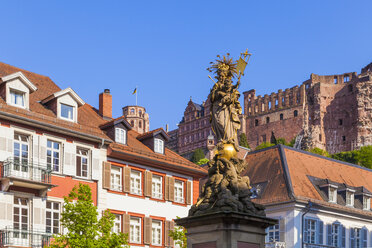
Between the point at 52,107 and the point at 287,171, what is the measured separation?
19.7 meters

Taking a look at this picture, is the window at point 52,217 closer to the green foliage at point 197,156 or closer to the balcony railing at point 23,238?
the balcony railing at point 23,238

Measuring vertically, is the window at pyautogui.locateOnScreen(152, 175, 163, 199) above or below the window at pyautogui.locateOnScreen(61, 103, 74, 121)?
below

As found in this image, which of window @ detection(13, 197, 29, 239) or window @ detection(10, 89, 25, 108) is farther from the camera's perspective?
window @ detection(10, 89, 25, 108)

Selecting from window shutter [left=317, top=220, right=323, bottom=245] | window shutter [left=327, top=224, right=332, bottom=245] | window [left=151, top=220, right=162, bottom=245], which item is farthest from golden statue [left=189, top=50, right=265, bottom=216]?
window shutter [left=327, top=224, right=332, bottom=245]

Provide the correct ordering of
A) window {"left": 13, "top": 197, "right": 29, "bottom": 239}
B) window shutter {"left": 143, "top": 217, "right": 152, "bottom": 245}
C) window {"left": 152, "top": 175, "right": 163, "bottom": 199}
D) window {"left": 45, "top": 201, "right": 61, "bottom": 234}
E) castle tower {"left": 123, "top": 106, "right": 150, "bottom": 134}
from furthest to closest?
castle tower {"left": 123, "top": 106, "right": 150, "bottom": 134}, window {"left": 152, "top": 175, "right": 163, "bottom": 199}, window shutter {"left": 143, "top": 217, "right": 152, "bottom": 245}, window {"left": 45, "top": 201, "right": 61, "bottom": 234}, window {"left": 13, "top": 197, "right": 29, "bottom": 239}

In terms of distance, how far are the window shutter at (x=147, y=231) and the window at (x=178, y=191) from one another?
9.03ft

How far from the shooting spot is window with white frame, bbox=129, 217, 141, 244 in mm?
39469

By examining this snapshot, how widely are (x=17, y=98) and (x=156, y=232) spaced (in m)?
11.1

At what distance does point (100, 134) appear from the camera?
38.7 meters

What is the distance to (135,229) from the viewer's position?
39.8 meters

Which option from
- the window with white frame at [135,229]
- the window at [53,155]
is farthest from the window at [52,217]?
the window with white frame at [135,229]

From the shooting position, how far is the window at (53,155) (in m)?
35.9

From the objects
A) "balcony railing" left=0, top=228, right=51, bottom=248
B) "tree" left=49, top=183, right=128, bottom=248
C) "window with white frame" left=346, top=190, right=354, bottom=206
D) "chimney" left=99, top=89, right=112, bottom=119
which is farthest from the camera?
"window with white frame" left=346, top=190, right=354, bottom=206

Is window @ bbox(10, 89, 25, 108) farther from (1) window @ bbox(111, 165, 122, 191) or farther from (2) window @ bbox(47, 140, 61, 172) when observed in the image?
(1) window @ bbox(111, 165, 122, 191)
